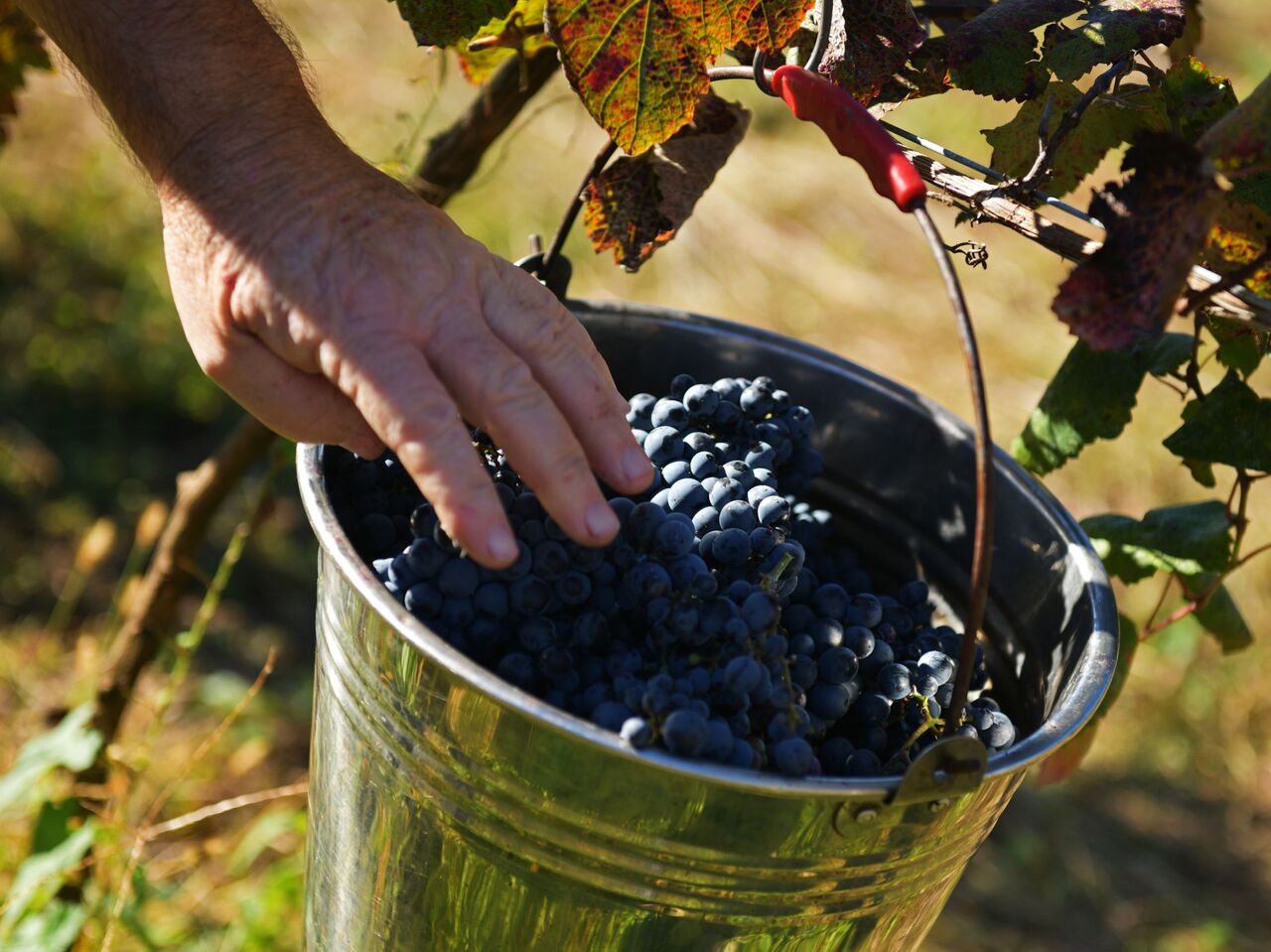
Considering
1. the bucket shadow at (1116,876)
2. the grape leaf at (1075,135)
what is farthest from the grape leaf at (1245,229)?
the bucket shadow at (1116,876)

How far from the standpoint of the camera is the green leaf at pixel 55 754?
4.88 ft

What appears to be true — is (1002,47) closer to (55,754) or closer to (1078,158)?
(1078,158)

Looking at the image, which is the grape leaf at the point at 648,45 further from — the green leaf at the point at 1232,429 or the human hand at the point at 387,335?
the green leaf at the point at 1232,429

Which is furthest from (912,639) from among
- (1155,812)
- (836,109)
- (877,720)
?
(1155,812)

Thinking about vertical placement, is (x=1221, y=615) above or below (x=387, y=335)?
below

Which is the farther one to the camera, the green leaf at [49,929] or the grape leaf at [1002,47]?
the green leaf at [49,929]

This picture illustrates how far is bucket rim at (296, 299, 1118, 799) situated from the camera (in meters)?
0.72

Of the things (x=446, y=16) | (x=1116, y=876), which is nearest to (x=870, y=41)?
(x=446, y=16)

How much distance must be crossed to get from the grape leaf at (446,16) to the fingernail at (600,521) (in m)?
0.44

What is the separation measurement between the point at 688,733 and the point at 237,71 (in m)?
0.63

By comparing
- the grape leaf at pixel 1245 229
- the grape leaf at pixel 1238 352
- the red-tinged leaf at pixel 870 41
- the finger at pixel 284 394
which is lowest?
the finger at pixel 284 394

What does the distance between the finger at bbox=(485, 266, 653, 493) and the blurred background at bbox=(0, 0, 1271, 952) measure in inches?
25.1

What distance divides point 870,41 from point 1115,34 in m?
0.19

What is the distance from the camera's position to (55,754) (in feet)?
5.04
